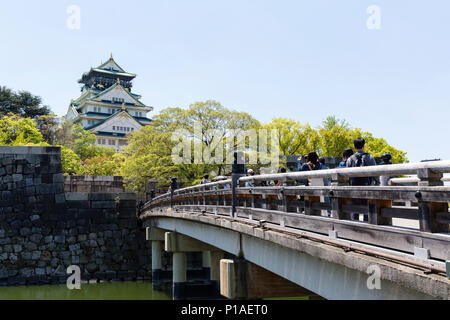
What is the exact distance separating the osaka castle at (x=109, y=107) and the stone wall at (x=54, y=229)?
34.5m

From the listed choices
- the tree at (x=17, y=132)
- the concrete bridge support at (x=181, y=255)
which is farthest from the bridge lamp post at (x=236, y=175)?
the tree at (x=17, y=132)

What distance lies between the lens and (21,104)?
2056 inches

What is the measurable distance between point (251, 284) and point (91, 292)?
16.0 metres

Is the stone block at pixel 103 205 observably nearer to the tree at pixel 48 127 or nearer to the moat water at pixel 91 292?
the moat water at pixel 91 292

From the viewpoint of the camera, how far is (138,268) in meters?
26.9

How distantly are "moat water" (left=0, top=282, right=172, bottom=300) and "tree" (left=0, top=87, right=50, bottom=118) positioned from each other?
33.1 meters

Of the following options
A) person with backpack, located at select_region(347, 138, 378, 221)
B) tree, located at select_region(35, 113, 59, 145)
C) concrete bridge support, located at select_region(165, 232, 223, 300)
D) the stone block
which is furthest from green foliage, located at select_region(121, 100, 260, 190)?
tree, located at select_region(35, 113, 59, 145)

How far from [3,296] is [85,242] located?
5.89m

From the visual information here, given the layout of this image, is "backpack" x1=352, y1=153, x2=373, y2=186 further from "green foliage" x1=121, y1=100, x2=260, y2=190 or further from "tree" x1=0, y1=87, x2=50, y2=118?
"tree" x1=0, y1=87, x2=50, y2=118

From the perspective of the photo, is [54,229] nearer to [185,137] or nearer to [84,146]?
[185,137]

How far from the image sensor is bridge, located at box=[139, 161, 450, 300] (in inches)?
155

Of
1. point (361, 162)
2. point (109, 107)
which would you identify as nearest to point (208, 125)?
point (361, 162)

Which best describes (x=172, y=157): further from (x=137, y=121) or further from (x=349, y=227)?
(x=137, y=121)
